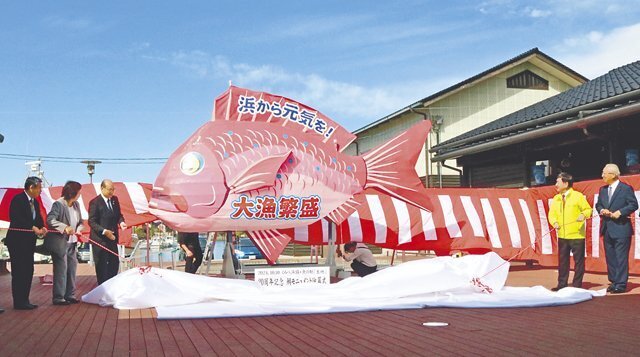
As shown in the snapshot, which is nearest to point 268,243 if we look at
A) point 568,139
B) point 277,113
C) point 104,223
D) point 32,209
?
point 277,113

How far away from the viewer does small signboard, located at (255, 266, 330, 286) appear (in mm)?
8359

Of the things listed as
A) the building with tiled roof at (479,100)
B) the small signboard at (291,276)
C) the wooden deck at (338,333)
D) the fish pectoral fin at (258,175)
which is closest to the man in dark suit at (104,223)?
the wooden deck at (338,333)

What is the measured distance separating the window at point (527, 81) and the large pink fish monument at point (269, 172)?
1405 cm

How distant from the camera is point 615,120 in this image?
11.6 m

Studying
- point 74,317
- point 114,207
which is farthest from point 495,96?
point 74,317

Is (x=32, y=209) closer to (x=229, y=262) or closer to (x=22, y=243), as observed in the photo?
(x=22, y=243)

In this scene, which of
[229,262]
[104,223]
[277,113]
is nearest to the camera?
[104,223]

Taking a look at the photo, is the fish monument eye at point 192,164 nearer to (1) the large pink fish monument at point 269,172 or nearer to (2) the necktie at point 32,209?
(1) the large pink fish monument at point 269,172

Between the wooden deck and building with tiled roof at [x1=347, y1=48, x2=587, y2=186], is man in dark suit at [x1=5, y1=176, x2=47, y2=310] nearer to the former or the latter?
the wooden deck

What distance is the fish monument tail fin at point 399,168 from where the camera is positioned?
32.1 ft

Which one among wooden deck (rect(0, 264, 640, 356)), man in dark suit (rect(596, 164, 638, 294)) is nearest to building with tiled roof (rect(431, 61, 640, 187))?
man in dark suit (rect(596, 164, 638, 294))

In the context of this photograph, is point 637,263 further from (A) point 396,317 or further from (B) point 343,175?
(A) point 396,317

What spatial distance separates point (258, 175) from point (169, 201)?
129 cm

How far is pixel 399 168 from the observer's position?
9812 mm
